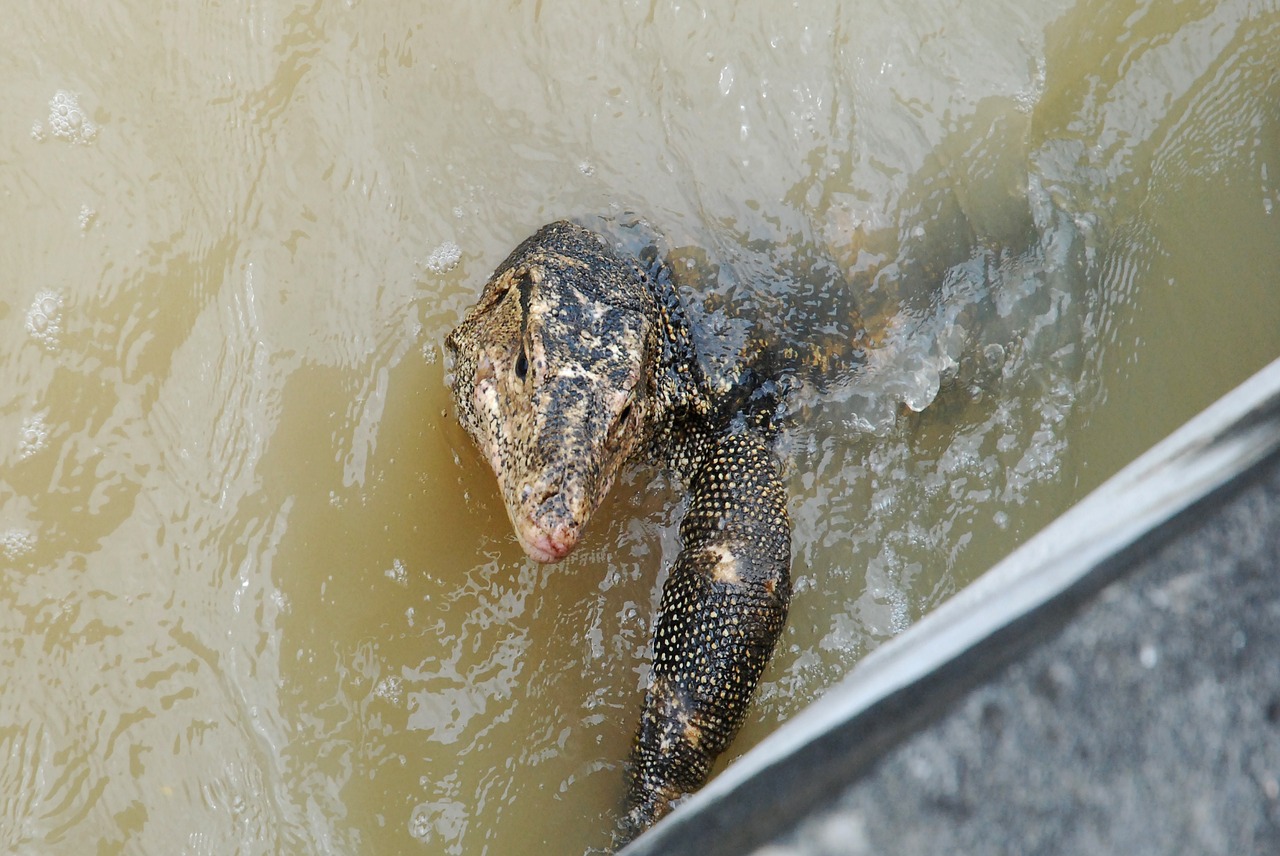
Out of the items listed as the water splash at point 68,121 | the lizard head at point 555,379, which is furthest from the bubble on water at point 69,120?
the lizard head at point 555,379

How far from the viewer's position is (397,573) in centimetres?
400

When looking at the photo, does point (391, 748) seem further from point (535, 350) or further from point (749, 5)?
point (749, 5)

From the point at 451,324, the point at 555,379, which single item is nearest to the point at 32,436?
the point at 451,324

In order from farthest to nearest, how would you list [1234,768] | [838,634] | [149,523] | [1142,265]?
[1142,265]
[838,634]
[149,523]
[1234,768]

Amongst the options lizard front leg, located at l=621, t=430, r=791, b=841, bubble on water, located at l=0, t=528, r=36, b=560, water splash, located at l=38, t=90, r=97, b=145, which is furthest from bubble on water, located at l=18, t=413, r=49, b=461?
lizard front leg, located at l=621, t=430, r=791, b=841

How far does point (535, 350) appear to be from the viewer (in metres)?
3.59

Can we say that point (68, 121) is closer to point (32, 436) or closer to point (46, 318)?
point (46, 318)

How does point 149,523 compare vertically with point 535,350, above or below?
below

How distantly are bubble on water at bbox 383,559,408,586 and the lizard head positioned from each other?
0.63 m

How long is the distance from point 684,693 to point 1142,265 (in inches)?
136

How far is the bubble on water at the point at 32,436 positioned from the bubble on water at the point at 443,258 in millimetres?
1665

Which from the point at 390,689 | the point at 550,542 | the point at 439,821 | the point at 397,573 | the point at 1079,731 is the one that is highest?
the point at 1079,731

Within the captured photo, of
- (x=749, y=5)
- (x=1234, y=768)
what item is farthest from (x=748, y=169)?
(x=1234, y=768)

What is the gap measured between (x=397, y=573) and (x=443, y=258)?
143 centimetres
